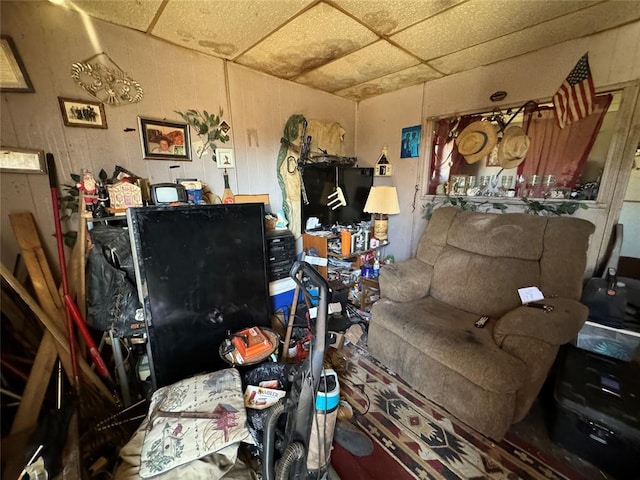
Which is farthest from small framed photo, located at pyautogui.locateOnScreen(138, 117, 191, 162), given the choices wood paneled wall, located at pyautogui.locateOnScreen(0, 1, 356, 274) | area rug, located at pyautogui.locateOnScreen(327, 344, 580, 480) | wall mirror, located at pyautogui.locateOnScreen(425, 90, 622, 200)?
wall mirror, located at pyautogui.locateOnScreen(425, 90, 622, 200)

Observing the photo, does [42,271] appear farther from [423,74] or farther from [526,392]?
[423,74]

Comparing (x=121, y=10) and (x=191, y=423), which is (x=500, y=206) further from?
(x=121, y=10)

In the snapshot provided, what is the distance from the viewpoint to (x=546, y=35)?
63.9 inches

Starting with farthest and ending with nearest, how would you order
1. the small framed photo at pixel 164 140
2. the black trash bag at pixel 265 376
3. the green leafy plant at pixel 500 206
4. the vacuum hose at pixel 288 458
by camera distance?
the green leafy plant at pixel 500 206, the small framed photo at pixel 164 140, the black trash bag at pixel 265 376, the vacuum hose at pixel 288 458

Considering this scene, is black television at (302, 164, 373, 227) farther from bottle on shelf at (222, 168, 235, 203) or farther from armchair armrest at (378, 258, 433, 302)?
armchair armrest at (378, 258, 433, 302)

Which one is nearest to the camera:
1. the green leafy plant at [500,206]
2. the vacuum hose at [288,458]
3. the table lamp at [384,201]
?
the vacuum hose at [288,458]

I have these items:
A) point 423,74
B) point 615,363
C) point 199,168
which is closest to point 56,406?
point 199,168

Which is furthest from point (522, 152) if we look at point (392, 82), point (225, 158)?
point (225, 158)

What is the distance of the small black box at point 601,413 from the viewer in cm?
105

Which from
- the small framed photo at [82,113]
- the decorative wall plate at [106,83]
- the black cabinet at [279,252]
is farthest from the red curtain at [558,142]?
the small framed photo at [82,113]

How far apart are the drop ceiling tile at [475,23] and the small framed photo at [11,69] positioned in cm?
208

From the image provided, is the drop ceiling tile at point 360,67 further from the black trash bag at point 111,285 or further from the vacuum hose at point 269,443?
the vacuum hose at point 269,443

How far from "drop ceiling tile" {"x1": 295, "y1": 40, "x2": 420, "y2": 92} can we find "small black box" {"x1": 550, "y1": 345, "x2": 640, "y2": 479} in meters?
2.28

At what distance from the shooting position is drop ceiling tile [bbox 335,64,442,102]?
2.17 metres
